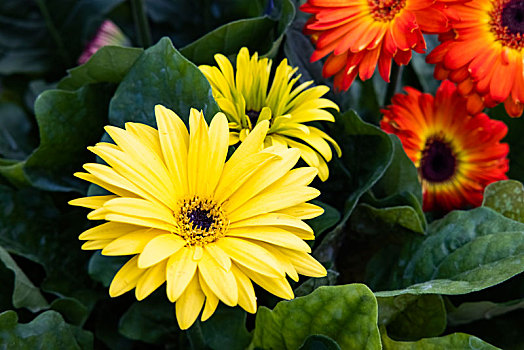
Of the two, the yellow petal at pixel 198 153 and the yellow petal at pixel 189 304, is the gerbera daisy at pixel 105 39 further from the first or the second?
the yellow petal at pixel 189 304

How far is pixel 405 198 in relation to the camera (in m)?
0.77

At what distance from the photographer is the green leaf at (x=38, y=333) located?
0.64 metres

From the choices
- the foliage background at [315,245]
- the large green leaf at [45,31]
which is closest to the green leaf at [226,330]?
the foliage background at [315,245]

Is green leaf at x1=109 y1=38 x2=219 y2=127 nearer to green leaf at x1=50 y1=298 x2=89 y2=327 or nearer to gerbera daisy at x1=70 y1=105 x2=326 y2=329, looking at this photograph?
gerbera daisy at x1=70 y1=105 x2=326 y2=329

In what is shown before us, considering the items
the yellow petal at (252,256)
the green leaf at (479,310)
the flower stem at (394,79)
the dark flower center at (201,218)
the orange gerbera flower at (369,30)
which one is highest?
the orange gerbera flower at (369,30)

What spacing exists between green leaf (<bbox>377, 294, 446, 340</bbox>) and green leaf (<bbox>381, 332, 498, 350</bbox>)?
4 centimetres

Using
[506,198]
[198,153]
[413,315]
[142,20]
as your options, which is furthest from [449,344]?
[142,20]

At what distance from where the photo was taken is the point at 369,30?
0.69m

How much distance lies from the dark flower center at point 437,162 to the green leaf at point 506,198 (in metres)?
0.08

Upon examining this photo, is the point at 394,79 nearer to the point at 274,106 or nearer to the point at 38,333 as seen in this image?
the point at 274,106

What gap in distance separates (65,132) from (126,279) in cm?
37

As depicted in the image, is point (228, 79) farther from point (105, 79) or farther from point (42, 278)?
point (42, 278)

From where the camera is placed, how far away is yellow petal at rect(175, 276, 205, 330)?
0.48m

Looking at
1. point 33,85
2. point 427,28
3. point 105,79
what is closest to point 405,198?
point 427,28
